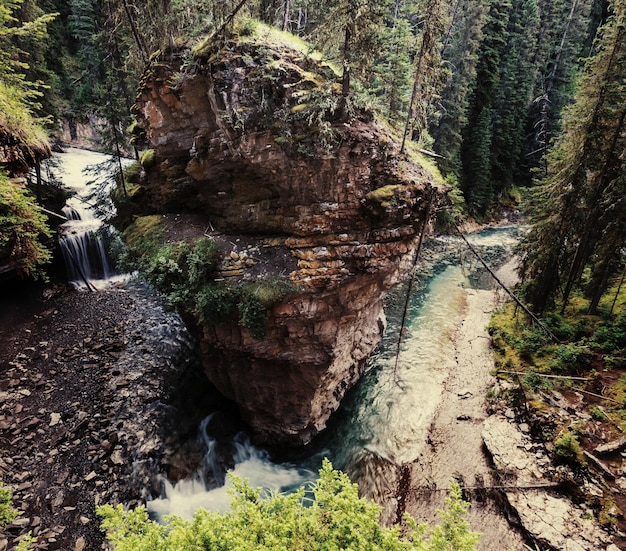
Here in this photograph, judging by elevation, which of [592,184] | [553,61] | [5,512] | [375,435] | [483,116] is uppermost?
[553,61]

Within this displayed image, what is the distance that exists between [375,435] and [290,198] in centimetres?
912

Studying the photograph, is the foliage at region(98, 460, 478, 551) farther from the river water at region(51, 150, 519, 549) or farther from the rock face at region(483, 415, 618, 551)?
the rock face at region(483, 415, 618, 551)

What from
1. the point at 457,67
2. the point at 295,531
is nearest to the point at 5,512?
the point at 295,531

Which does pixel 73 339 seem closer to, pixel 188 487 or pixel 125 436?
pixel 125 436

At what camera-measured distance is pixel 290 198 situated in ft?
33.3

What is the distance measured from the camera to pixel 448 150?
32438 mm

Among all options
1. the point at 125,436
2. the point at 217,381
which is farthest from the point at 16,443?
the point at 217,381

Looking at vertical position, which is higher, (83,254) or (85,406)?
(83,254)

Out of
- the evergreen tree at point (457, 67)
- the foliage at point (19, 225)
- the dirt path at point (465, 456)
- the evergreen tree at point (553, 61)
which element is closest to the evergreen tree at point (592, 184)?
the dirt path at point (465, 456)

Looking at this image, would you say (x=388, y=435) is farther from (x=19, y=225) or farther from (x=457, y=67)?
(x=457, y=67)

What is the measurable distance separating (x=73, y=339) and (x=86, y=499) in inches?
298

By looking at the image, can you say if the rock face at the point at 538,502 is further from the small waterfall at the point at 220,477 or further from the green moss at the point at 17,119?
the green moss at the point at 17,119

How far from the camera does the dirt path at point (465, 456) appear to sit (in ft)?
28.8

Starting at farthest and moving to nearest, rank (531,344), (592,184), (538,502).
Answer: (531,344)
(592,184)
(538,502)
